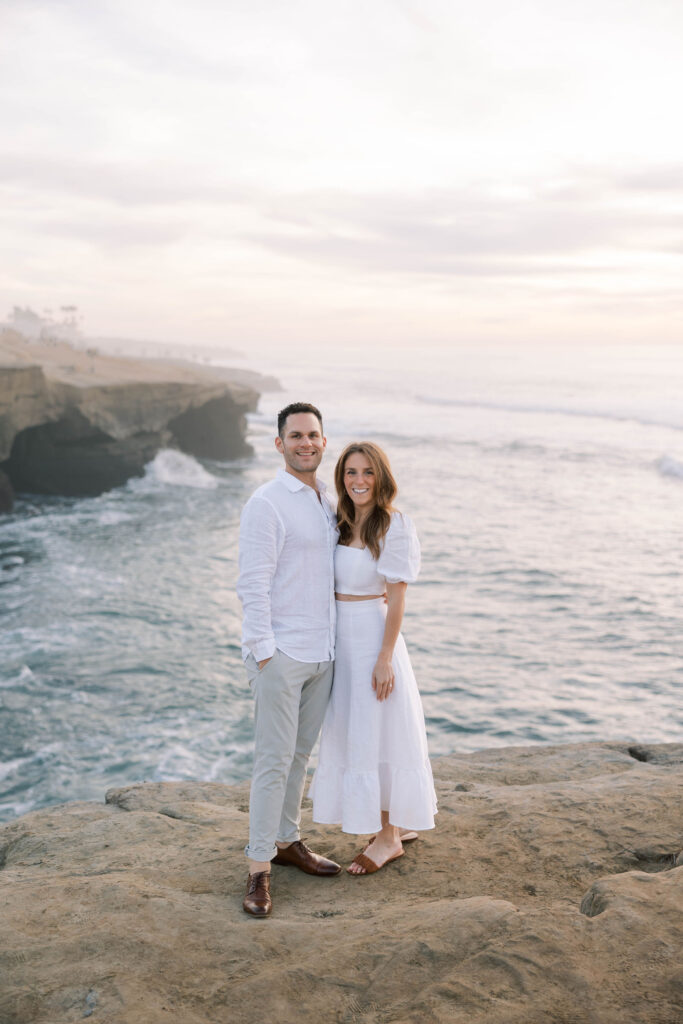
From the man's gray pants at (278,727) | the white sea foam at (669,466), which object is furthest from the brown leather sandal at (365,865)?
the white sea foam at (669,466)

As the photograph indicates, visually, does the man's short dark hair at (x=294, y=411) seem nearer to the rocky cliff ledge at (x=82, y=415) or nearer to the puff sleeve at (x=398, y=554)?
the puff sleeve at (x=398, y=554)

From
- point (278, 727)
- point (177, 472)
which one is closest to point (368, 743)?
point (278, 727)

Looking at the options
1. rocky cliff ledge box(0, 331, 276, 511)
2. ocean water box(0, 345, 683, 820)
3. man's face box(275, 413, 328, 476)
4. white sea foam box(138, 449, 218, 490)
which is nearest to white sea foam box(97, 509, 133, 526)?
ocean water box(0, 345, 683, 820)

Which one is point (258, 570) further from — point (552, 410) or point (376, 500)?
point (552, 410)

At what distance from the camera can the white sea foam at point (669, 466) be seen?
105ft

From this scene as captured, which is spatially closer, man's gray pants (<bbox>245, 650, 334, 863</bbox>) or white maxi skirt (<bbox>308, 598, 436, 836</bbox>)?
man's gray pants (<bbox>245, 650, 334, 863</bbox>)

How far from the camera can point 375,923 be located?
3.31 meters

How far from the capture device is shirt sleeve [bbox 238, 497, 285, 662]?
141 inches

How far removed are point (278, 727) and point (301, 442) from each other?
4.38 ft

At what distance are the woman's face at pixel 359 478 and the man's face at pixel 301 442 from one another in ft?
0.50

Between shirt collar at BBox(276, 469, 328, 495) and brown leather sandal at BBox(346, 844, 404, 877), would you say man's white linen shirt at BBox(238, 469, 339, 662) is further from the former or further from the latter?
brown leather sandal at BBox(346, 844, 404, 877)

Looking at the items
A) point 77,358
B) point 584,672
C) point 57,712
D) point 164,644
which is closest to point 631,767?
point 584,672

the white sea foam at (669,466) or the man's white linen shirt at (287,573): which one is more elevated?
the man's white linen shirt at (287,573)

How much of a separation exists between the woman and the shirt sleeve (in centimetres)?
38
